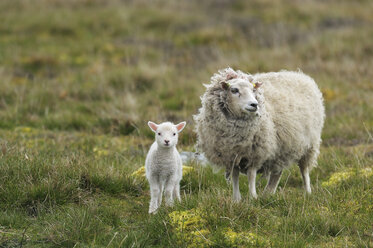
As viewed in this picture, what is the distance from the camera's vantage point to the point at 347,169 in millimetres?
6520

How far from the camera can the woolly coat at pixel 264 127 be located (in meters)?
5.49

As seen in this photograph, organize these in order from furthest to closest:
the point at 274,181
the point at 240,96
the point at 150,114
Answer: the point at 150,114
the point at 274,181
the point at 240,96

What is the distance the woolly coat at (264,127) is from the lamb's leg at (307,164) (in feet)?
0.06

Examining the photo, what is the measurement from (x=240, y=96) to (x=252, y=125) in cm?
36

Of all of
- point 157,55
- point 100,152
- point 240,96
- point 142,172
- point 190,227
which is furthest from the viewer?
point 157,55

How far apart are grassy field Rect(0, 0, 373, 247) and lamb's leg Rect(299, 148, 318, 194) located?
0.51 feet

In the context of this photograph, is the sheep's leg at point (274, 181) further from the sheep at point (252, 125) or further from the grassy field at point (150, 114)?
the grassy field at point (150, 114)

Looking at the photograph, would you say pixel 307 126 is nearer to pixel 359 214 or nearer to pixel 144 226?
pixel 359 214

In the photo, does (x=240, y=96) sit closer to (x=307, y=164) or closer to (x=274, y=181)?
(x=274, y=181)

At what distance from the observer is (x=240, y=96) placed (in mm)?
5324

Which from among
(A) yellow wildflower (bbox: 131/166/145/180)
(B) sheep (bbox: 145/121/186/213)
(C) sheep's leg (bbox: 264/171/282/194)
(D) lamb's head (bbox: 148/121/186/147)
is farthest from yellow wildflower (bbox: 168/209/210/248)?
(C) sheep's leg (bbox: 264/171/282/194)

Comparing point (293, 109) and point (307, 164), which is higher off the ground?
point (293, 109)

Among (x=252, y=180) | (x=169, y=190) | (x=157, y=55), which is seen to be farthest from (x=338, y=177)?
(x=157, y=55)

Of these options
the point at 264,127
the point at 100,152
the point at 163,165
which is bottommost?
the point at 100,152
